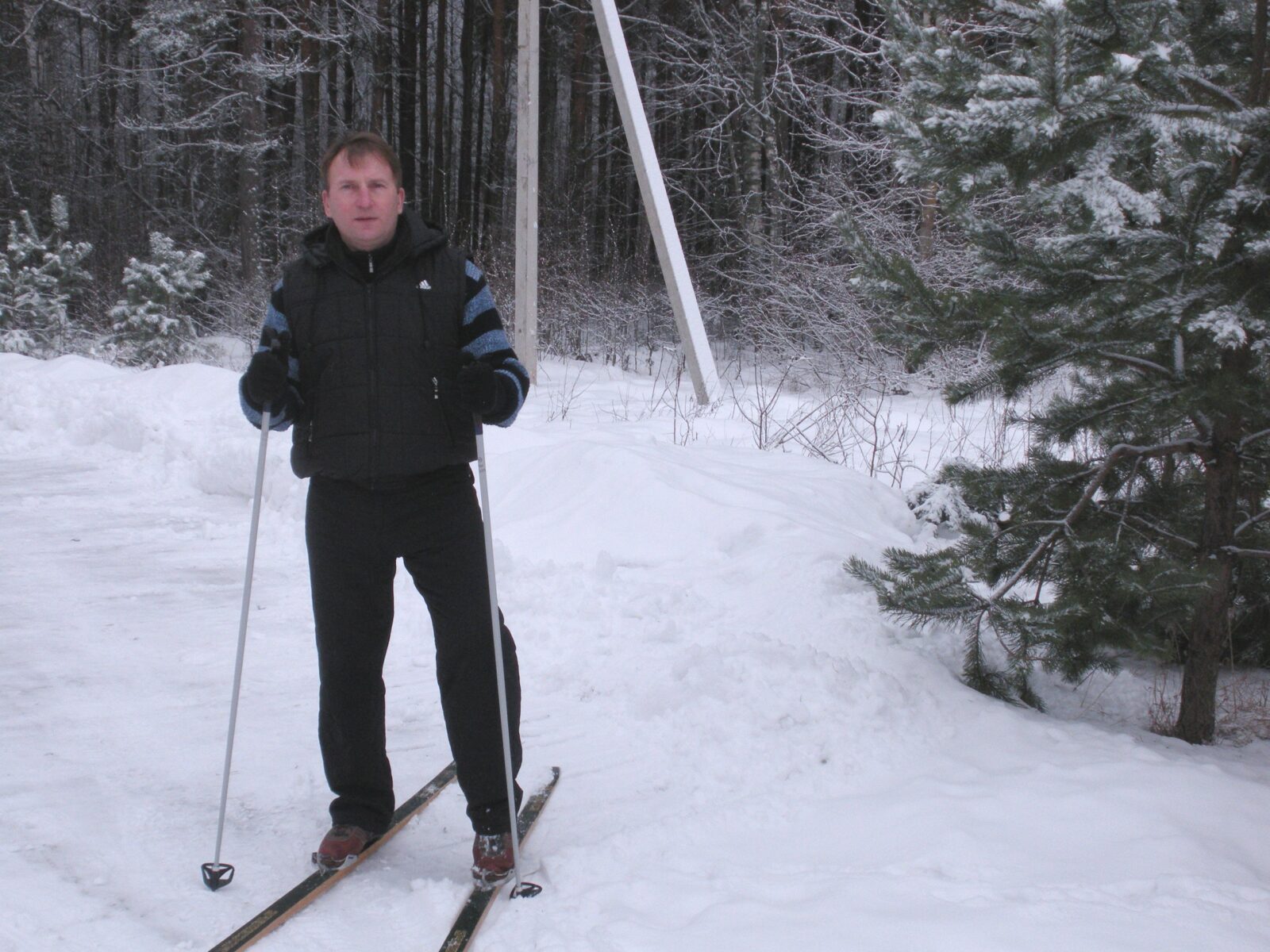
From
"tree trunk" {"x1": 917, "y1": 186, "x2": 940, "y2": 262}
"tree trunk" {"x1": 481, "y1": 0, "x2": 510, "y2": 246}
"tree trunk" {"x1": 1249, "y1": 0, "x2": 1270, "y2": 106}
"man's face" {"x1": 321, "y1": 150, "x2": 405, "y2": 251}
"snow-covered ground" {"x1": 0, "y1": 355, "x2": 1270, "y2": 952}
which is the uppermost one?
"tree trunk" {"x1": 481, "y1": 0, "x2": 510, "y2": 246}

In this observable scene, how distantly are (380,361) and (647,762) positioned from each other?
173 cm

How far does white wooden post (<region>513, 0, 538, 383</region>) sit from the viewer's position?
11.2 meters

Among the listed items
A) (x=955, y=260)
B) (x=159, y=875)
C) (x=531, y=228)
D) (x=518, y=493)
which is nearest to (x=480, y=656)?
(x=159, y=875)

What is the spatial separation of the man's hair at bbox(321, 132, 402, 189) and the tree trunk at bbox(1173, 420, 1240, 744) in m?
2.93

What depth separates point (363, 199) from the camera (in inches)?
103

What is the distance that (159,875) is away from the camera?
2744 millimetres

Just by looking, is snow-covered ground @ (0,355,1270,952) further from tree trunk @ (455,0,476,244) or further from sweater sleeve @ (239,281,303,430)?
tree trunk @ (455,0,476,244)

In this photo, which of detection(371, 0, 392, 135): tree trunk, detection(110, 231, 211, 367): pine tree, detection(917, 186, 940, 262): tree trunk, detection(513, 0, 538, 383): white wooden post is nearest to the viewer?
detection(513, 0, 538, 383): white wooden post

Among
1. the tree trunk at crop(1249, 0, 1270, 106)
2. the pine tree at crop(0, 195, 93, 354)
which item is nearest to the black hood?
the tree trunk at crop(1249, 0, 1270, 106)

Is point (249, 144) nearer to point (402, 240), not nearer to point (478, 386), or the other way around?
point (402, 240)

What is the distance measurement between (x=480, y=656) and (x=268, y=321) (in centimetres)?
110

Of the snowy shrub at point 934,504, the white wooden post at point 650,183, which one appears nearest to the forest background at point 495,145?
the white wooden post at point 650,183

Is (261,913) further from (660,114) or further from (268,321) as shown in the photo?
(660,114)

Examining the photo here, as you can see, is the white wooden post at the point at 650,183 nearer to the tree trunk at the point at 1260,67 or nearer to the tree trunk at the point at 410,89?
the tree trunk at the point at 1260,67
